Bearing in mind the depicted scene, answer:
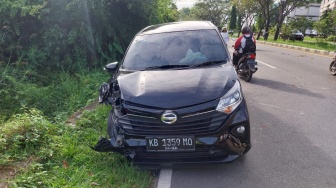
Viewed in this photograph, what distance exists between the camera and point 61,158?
339 cm

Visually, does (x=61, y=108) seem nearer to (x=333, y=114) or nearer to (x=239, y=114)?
(x=239, y=114)

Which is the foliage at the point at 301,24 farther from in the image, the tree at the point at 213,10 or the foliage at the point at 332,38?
the tree at the point at 213,10

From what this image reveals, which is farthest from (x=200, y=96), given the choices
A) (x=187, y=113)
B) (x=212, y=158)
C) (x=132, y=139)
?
(x=132, y=139)

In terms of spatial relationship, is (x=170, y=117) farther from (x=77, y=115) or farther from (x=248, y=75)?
(x=248, y=75)

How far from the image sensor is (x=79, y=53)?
24.3ft

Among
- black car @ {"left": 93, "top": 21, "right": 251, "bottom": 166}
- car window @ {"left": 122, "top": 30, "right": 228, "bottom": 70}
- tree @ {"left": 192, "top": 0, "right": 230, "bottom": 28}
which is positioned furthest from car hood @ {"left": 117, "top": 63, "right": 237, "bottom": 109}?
tree @ {"left": 192, "top": 0, "right": 230, "bottom": 28}

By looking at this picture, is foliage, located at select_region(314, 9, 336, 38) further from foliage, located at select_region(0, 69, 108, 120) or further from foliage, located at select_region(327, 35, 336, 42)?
foliage, located at select_region(0, 69, 108, 120)

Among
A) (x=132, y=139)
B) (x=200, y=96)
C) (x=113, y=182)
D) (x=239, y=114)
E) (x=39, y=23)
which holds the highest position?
(x=39, y=23)

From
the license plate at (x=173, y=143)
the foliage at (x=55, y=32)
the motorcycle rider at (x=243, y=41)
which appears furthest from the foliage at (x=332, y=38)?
the license plate at (x=173, y=143)

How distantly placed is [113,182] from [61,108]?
113 inches

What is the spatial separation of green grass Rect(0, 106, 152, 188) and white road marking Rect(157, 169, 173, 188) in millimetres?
130

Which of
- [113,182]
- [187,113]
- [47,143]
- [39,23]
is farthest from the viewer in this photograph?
[39,23]

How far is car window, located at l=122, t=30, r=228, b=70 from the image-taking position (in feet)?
12.5

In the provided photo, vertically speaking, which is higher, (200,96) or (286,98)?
(200,96)
